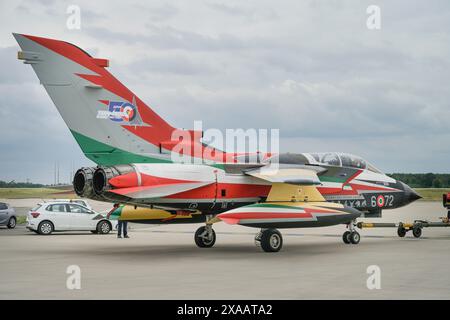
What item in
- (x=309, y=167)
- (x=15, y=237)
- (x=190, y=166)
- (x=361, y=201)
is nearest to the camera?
(x=190, y=166)

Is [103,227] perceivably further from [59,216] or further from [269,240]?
[269,240]

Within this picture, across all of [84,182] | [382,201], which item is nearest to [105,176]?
[84,182]

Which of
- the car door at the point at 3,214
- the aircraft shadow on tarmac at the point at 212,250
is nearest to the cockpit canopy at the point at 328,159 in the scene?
the aircraft shadow on tarmac at the point at 212,250

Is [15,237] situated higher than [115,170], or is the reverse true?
[115,170]

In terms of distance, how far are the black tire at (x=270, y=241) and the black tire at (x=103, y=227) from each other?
11935 mm

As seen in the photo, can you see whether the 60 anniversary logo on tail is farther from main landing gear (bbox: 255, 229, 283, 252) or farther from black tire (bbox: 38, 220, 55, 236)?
black tire (bbox: 38, 220, 55, 236)

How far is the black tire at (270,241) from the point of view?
2000 centimetres

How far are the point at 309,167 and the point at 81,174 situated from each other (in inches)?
299

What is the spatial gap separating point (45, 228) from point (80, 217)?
1.57 meters

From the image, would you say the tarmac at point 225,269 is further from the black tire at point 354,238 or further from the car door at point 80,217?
the car door at point 80,217

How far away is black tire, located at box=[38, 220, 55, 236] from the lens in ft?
95.0
